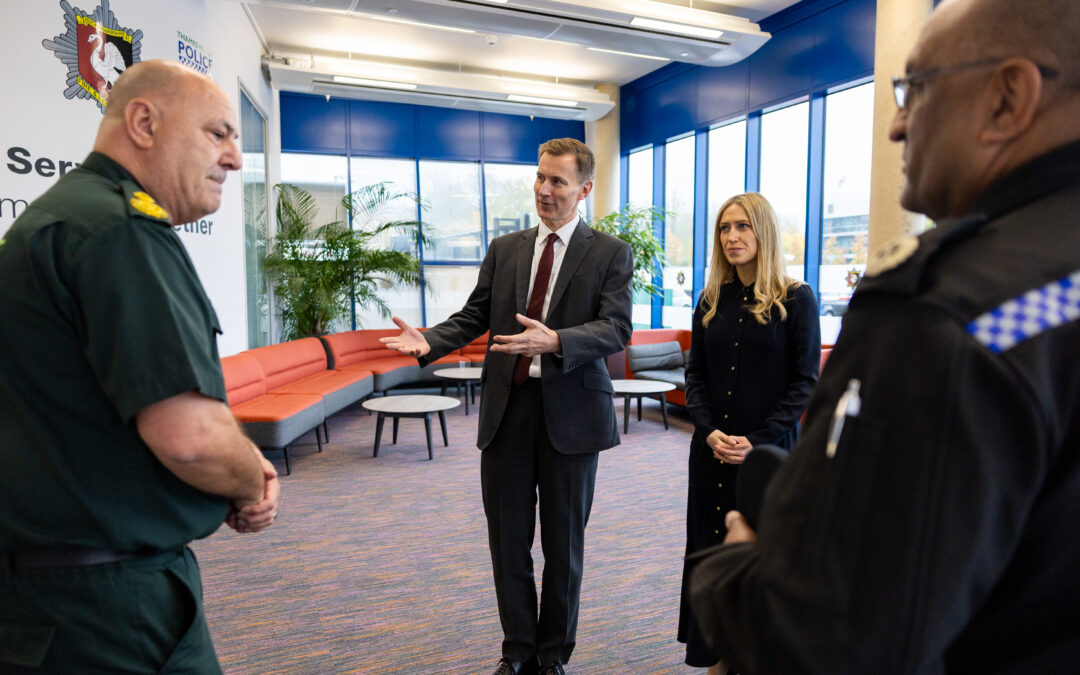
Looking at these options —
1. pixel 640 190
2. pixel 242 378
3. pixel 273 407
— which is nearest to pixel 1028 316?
pixel 273 407

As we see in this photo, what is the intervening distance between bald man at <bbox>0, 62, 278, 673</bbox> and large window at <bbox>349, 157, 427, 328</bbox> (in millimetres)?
9078

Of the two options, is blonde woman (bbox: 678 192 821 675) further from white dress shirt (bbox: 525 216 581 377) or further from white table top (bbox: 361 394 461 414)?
white table top (bbox: 361 394 461 414)

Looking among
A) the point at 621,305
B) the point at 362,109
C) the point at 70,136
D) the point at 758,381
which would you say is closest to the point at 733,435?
the point at 758,381

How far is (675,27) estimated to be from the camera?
6.68 meters

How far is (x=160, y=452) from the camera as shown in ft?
3.76

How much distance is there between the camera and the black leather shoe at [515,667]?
7.65 feet

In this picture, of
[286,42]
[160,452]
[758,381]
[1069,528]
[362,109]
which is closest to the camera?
[1069,528]

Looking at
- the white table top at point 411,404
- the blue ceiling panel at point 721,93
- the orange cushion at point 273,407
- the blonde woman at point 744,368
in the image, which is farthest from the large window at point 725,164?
the blonde woman at point 744,368

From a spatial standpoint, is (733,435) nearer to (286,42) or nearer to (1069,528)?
(1069,528)

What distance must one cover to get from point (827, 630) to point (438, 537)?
11.5 feet

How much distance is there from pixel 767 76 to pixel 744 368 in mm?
6603

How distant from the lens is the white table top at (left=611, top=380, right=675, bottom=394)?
6562 mm

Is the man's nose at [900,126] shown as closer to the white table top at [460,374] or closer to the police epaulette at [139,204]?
the police epaulette at [139,204]

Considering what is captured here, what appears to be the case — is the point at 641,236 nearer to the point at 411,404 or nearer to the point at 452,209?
the point at 452,209
